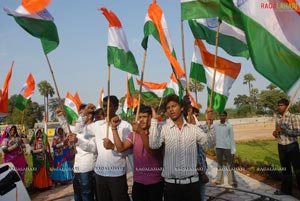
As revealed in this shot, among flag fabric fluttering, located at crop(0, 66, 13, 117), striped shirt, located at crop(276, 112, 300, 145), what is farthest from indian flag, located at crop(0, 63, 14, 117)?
striped shirt, located at crop(276, 112, 300, 145)

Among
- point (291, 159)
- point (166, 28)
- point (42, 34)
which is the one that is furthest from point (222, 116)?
point (42, 34)

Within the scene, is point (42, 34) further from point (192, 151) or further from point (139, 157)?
point (192, 151)

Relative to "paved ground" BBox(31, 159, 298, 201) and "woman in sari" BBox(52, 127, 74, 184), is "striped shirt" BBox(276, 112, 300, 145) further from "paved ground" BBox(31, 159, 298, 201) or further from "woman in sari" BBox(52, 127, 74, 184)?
"woman in sari" BBox(52, 127, 74, 184)

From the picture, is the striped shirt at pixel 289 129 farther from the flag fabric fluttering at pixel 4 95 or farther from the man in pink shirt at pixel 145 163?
the flag fabric fluttering at pixel 4 95

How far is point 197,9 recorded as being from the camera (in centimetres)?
376

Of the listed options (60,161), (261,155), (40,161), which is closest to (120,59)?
(40,161)

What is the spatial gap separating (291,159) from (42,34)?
15.8 ft

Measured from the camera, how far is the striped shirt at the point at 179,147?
3023 mm

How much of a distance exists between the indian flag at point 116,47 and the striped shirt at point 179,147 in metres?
1.16

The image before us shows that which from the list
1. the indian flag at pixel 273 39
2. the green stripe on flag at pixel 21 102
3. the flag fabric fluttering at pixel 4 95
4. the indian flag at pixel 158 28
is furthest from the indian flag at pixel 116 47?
the green stripe on flag at pixel 21 102

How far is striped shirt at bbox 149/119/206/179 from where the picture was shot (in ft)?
9.92

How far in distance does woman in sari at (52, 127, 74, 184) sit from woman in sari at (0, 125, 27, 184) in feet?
3.94

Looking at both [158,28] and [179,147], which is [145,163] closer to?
[179,147]

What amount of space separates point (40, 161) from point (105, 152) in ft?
14.7
